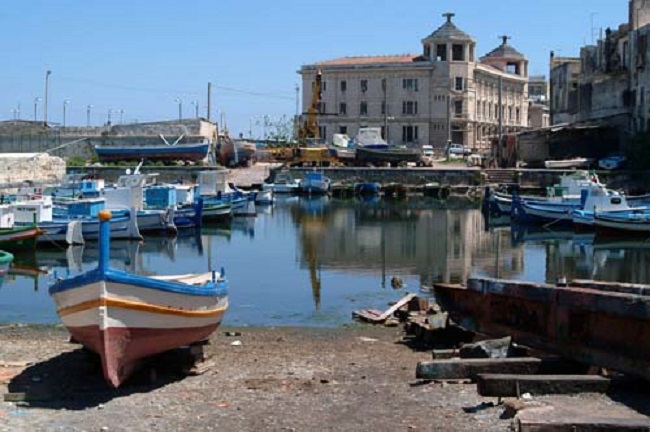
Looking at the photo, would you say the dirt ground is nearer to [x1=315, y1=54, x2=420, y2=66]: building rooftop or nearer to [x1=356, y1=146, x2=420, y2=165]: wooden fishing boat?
[x1=356, y1=146, x2=420, y2=165]: wooden fishing boat

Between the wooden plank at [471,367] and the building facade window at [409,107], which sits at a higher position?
the building facade window at [409,107]

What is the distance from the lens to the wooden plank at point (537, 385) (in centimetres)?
1205

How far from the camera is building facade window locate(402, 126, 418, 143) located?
97188mm

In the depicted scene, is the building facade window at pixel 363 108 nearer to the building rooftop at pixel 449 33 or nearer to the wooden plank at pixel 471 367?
the building rooftop at pixel 449 33

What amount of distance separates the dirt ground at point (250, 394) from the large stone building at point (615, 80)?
Result: 170ft

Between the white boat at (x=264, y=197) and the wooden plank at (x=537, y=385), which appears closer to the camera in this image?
the wooden plank at (x=537, y=385)

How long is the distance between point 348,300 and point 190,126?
186 feet

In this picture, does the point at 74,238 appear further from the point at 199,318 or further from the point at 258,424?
the point at 258,424

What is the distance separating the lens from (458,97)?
95.8m

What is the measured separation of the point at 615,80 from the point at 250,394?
60.0 meters

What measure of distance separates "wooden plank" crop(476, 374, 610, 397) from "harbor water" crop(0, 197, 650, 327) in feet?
27.1

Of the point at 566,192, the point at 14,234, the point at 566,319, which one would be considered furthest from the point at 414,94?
the point at 566,319

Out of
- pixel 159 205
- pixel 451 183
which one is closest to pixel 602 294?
pixel 159 205

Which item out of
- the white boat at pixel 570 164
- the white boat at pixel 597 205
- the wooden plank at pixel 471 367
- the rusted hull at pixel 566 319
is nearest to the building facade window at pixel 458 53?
the white boat at pixel 570 164
